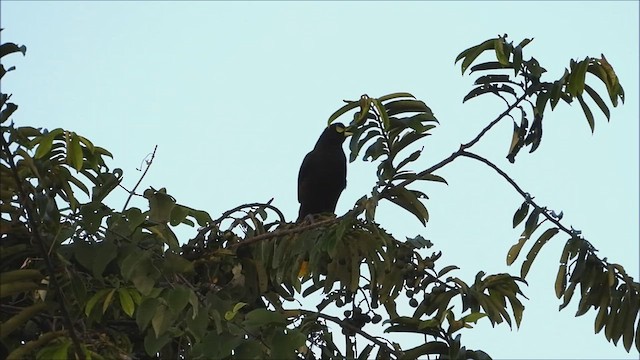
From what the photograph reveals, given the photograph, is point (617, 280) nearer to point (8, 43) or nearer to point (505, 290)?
point (505, 290)

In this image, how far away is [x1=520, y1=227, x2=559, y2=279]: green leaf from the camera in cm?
282

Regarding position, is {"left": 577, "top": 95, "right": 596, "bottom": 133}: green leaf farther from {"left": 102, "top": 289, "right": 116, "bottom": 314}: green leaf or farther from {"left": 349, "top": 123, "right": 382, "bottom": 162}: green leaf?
{"left": 102, "top": 289, "right": 116, "bottom": 314}: green leaf

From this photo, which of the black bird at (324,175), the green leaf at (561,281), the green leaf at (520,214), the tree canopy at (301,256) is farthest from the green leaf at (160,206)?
the black bird at (324,175)

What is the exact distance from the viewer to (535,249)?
288cm

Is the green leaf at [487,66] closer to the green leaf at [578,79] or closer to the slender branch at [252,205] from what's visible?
the green leaf at [578,79]

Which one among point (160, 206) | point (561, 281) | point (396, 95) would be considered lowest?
point (561, 281)

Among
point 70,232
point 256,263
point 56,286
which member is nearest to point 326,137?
point 256,263

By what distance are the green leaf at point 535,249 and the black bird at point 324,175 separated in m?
2.26

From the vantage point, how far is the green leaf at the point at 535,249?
2.82 meters

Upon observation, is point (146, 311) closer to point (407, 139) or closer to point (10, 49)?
point (10, 49)

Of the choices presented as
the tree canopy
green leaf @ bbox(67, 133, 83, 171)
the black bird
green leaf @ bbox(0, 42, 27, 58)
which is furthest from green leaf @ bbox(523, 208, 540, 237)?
the black bird

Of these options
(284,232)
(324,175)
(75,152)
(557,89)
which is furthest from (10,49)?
(324,175)

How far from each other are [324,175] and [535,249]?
91.5 inches

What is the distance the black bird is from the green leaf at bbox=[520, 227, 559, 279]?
2258 millimetres
